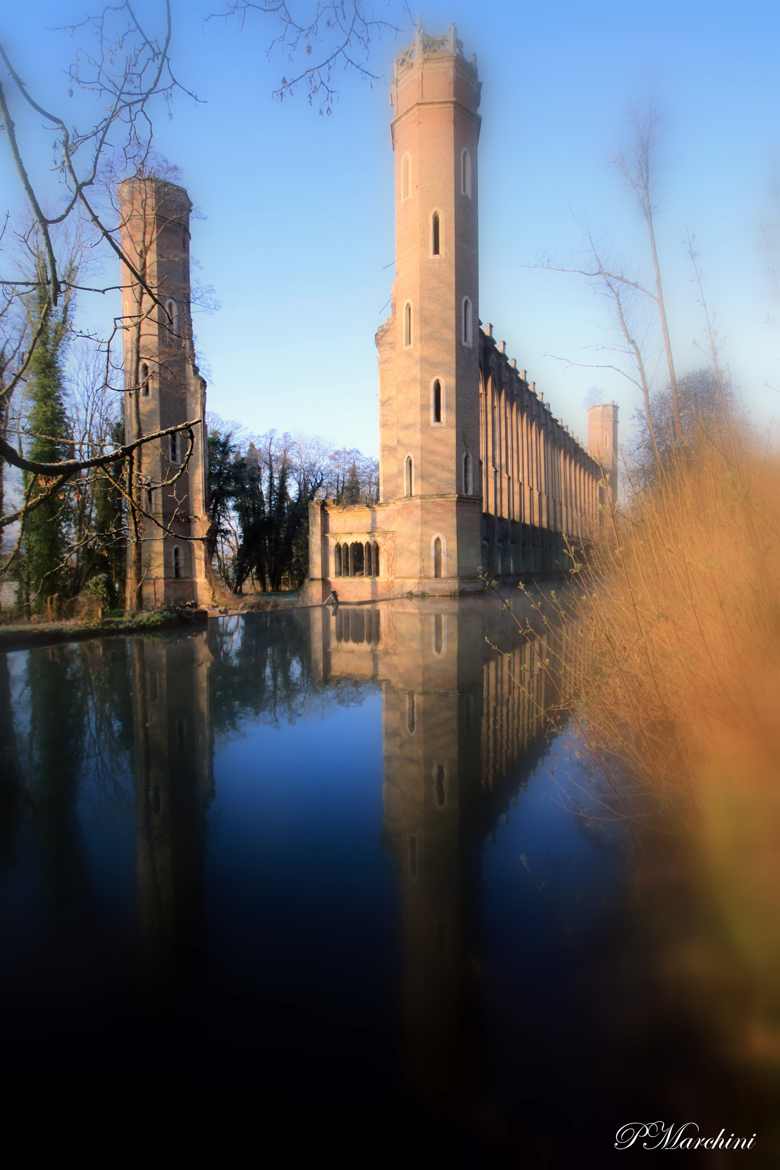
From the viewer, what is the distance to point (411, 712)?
7.87 meters

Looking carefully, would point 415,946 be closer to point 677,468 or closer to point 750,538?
point 750,538

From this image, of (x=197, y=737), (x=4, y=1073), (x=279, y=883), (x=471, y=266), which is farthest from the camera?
(x=471, y=266)

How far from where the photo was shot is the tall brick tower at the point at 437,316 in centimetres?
2962

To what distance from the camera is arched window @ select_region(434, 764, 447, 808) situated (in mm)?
4984

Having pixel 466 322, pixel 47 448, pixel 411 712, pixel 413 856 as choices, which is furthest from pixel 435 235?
pixel 413 856

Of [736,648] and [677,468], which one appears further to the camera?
[677,468]

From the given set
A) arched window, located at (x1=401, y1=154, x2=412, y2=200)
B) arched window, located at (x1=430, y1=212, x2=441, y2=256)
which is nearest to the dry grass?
arched window, located at (x1=430, y1=212, x2=441, y2=256)

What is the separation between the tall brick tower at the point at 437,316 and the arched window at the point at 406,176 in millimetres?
43

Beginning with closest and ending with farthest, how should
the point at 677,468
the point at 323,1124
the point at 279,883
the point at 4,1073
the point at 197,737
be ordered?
the point at 323,1124 → the point at 4,1073 → the point at 279,883 → the point at 677,468 → the point at 197,737

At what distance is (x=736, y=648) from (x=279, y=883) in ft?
10.1

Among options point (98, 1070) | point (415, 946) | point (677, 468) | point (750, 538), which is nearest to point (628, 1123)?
point (415, 946)

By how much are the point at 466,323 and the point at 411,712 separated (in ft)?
87.4

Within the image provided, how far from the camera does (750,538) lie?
182 inches

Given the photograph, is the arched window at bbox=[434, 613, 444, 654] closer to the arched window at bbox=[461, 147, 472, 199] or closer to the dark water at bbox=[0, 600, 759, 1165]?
the dark water at bbox=[0, 600, 759, 1165]
